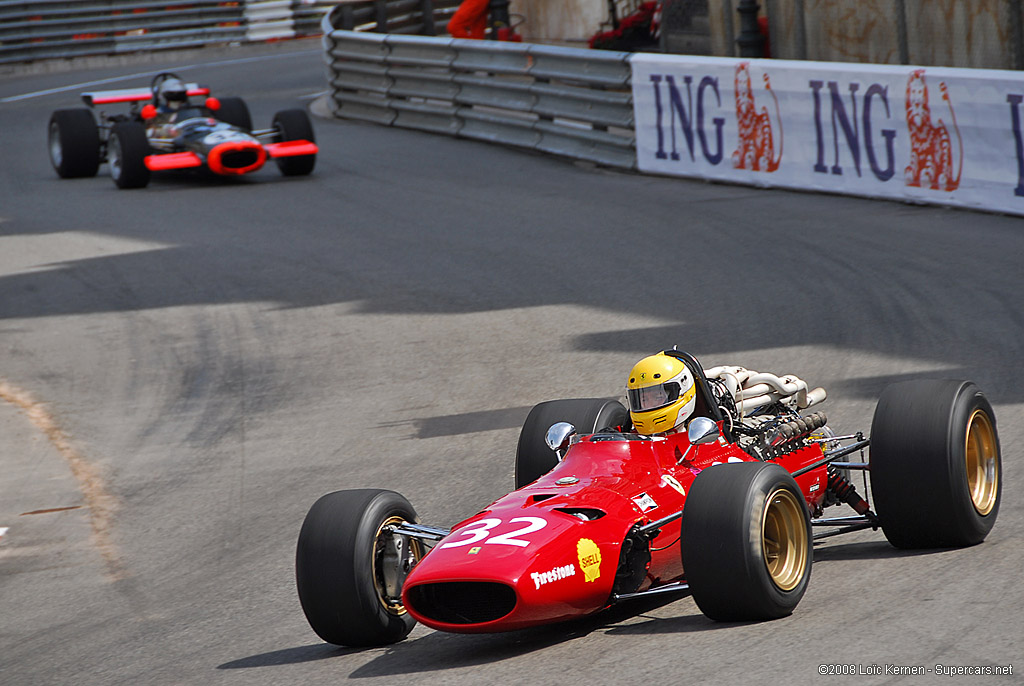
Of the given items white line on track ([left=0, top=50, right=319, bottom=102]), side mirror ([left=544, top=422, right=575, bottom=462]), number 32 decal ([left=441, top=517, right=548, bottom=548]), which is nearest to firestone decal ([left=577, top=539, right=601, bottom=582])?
number 32 decal ([left=441, top=517, right=548, bottom=548])

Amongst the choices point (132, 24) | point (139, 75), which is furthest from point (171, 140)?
point (132, 24)

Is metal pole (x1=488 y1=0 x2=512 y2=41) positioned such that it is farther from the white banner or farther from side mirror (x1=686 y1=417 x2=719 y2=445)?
side mirror (x1=686 y1=417 x2=719 y2=445)

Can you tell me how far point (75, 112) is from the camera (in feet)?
65.8

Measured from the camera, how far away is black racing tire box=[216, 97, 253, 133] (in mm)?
20703

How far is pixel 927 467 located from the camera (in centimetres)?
602

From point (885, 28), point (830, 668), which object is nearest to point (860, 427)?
point (830, 668)

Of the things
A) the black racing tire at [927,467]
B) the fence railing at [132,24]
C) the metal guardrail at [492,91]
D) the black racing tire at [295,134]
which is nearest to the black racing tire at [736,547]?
the black racing tire at [927,467]

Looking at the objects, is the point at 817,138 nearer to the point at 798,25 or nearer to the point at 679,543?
the point at 798,25

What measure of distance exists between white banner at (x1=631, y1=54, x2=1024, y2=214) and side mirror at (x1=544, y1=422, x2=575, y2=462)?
847 cm

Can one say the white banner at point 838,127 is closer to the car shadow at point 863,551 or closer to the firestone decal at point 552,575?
the car shadow at point 863,551

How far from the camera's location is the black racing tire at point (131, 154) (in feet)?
61.4

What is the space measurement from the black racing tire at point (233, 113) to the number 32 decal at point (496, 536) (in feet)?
52.6

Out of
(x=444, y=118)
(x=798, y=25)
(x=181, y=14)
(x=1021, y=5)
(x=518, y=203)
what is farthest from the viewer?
(x=181, y=14)

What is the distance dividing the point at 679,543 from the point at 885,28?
13043mm
